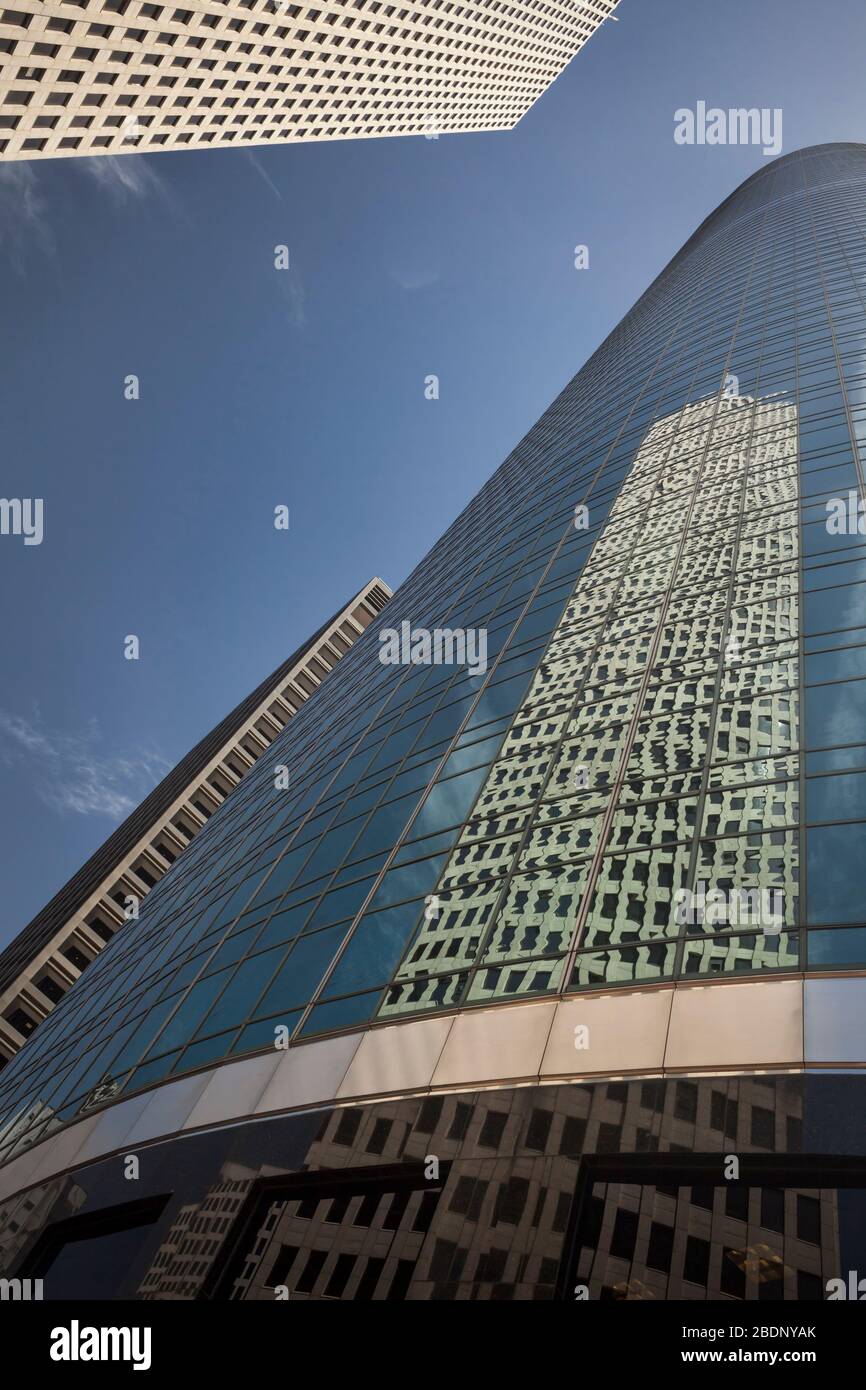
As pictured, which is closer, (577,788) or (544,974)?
(544,974)

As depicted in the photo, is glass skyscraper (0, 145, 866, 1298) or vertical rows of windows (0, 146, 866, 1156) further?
vertical rows of windows (0, 146, 866, 1156)

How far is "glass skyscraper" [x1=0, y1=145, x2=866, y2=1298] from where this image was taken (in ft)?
47.0

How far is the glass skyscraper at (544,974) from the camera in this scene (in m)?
14.3

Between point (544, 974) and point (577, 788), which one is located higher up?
point (577, 788)

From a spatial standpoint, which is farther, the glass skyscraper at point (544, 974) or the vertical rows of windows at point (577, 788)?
the vertical rows of windows at point (577, 788)

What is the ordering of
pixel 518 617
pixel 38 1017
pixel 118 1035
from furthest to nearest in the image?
pixel 38 1017
pixel 518 617
pixel 118 1035

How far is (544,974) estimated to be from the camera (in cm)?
1880

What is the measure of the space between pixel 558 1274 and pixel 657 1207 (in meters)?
1.75

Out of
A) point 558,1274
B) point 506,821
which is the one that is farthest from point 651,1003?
point 506,821
